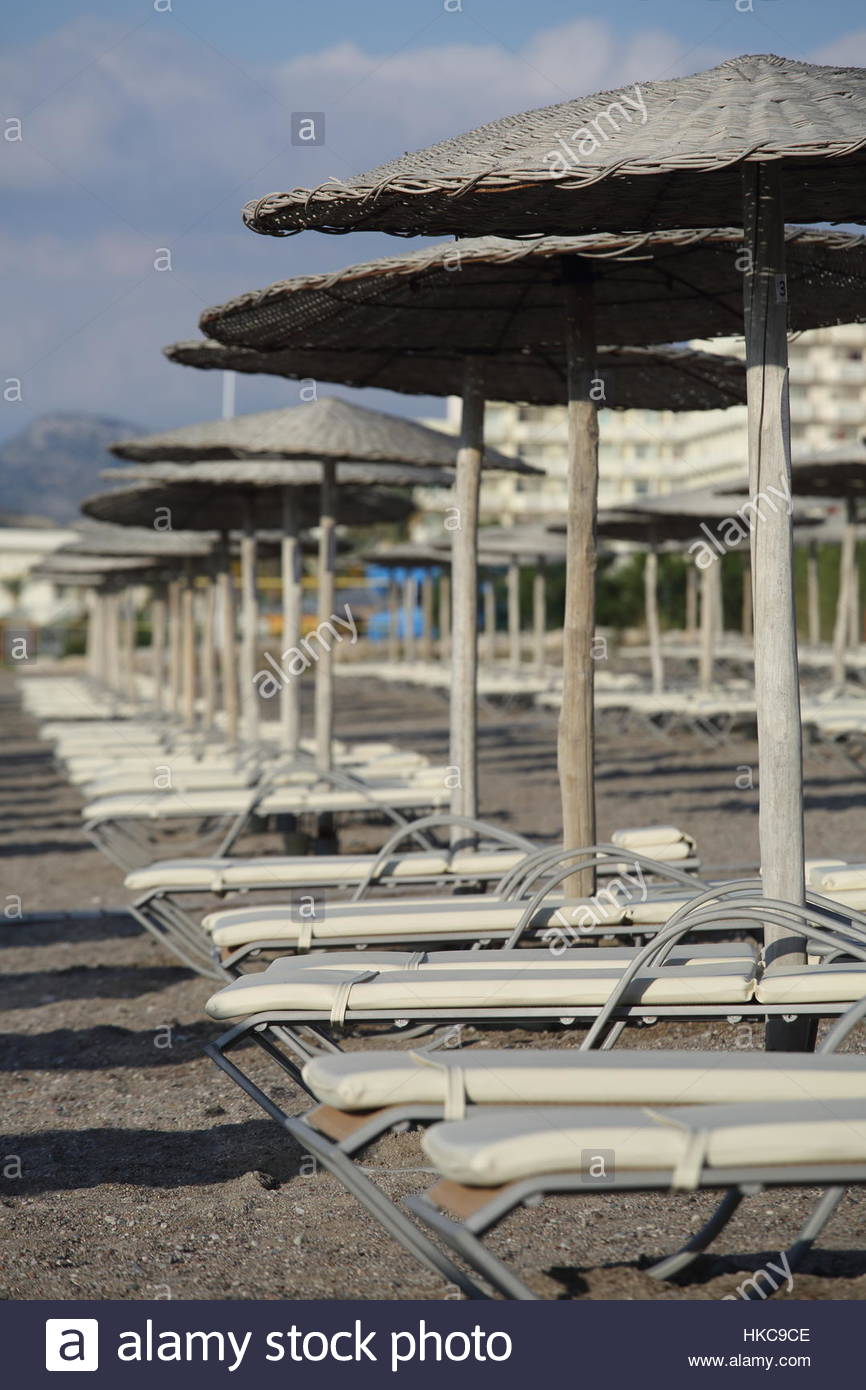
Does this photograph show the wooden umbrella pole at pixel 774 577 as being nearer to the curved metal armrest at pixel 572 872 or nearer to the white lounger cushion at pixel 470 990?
the white lounger cushion at pixel 470 990

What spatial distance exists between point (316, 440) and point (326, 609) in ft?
4.33

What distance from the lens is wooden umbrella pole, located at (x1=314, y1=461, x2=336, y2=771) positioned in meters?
8.76

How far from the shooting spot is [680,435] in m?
70.6

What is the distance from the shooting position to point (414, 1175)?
12.3 feet

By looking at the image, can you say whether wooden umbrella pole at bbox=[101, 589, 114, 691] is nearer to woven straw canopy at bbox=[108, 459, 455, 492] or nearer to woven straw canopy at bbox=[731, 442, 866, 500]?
woven straw canopy at bbox=[731, 442, 866, 500]

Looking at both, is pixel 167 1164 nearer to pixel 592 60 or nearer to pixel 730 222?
pixel 730 222

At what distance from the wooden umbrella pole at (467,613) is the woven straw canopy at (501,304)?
0.68ft

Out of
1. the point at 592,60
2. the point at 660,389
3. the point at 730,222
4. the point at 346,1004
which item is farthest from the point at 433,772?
the point at 346,1004

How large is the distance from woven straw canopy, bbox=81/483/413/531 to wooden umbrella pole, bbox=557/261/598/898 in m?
5.30

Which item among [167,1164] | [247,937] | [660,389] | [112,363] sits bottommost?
[167,1164]

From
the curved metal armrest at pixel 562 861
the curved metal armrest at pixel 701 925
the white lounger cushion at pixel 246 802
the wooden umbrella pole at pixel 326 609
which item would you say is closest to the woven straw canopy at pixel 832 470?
the wooden umbrella pole at pixel 326 609

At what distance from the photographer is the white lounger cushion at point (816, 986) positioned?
135 inches

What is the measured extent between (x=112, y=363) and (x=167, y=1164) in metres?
8.72

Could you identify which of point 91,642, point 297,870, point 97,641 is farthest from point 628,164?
point 91,642
